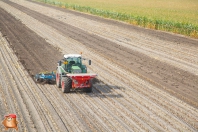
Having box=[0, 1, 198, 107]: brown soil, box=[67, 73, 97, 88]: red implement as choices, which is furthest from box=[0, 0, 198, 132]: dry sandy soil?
box=[67, 73, 97, 88]: red implement

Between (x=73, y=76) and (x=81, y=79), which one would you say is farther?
(x=81, y=79)

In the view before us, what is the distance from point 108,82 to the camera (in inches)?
763

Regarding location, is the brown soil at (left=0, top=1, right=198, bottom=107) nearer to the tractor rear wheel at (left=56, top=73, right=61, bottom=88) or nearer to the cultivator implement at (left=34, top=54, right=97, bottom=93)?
the tractor rear wheel at (left=56, top=73, right=61, bottom=88)

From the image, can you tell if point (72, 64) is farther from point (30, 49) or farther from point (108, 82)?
point (30, 49)

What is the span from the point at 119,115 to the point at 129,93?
10.8 ft

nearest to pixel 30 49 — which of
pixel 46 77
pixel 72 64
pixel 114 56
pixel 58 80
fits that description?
pixel 114 56

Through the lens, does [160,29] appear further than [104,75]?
Yes

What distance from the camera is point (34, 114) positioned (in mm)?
14227

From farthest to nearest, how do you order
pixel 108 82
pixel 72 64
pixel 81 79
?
pixel 108 82 < pixel 72 64 < pixel 81 79

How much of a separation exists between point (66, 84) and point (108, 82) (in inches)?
142

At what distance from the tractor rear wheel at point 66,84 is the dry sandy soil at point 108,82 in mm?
287

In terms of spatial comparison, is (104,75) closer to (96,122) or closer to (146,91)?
(146,91)

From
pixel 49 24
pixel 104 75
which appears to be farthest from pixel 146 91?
pixel 49 24

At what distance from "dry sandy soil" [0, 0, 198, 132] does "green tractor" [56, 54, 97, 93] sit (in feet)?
1.57
